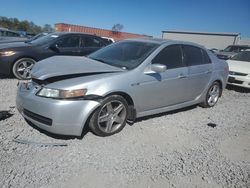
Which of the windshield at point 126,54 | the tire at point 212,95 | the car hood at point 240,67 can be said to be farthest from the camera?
the car hood at point 240,67

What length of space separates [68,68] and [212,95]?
12.2ft

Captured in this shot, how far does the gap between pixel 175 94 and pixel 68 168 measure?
2.54m

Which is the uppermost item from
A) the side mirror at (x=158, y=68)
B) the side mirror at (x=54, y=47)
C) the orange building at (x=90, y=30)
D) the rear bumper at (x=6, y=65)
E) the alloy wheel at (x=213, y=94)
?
the orange building at (x=90, y=30)

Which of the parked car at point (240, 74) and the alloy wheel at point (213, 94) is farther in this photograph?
the parked car at point (240, 74)

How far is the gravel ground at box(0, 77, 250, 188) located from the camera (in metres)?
2.95

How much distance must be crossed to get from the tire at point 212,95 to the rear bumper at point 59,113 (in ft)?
10.7

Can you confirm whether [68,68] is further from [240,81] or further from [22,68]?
[240,81]

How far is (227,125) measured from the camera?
5.17m

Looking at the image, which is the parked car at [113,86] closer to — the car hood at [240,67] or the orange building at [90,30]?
the car hood at [240,67]

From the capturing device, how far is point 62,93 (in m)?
3.44

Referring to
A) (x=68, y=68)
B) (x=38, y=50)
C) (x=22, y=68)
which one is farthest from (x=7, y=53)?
(x=68, y=68)

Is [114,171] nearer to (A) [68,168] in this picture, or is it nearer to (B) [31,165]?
(A) [68,168]

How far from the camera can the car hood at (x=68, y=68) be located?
3.69 metres

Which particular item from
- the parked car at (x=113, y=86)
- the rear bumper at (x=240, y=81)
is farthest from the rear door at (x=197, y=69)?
the rear bumper at (x=240, y=81)
